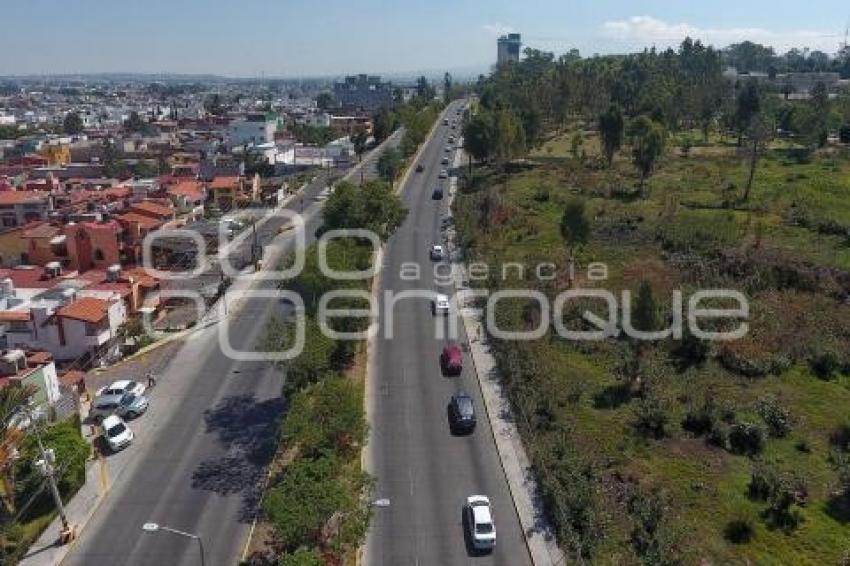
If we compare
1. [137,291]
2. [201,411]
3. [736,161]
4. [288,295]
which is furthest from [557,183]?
[201,411]

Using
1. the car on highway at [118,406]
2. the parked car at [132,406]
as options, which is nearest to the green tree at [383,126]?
the parked car at [132,406]

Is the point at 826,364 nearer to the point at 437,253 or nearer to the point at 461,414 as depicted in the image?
the point at 461,414

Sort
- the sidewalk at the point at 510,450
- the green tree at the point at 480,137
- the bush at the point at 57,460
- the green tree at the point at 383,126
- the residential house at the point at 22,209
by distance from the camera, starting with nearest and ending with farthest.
→ the sidewalk at the point at 510,450, the bush at the point at 57,460, the residential house at the point at 22,209, the green tree at the point at 480,137, the green tree at the point at 383,126

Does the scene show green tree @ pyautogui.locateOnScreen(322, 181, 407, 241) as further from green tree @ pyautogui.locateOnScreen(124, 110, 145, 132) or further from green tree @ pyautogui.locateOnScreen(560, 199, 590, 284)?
green tree @ pyautogui.locateOnScreen(124, 110, 145, 132)

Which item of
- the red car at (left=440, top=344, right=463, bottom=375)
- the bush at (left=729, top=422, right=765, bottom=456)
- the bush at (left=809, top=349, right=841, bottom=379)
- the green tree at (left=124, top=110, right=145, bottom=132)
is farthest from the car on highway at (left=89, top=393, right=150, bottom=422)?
the green tree at (left=124, top=110, right=145, bottom=132)

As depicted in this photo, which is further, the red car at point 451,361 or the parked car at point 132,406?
the red car at point 451,361

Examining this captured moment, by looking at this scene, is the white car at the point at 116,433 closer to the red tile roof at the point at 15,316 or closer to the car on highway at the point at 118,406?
the car on highway at the point at 118,406
